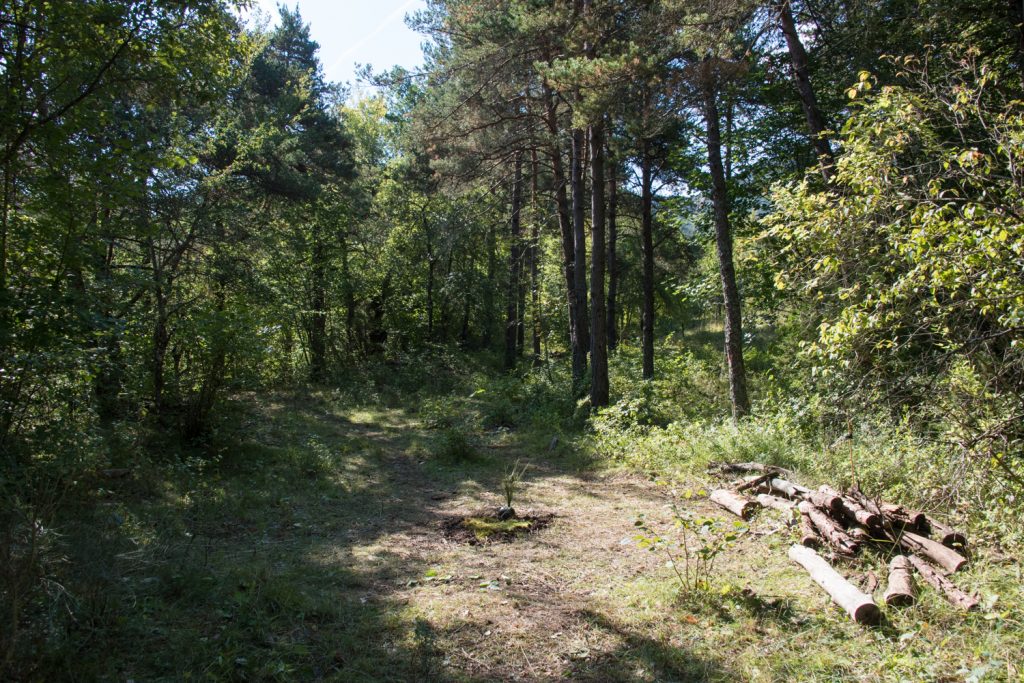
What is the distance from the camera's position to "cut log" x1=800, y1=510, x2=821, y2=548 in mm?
5289

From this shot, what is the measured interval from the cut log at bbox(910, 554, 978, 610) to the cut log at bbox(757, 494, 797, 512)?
→ 136cm

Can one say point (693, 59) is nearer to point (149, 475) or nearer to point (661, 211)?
point (661, 211)

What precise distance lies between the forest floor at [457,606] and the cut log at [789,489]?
42 centimetres

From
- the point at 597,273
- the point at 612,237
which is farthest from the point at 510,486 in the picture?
the point at 612,237

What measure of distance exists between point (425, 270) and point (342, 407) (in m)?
8.23

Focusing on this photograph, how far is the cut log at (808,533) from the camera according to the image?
208 inches

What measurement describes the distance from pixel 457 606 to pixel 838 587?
2.89 m

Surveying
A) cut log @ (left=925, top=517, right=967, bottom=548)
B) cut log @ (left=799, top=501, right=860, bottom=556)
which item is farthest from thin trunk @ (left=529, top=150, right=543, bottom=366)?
cut log @ (left=925, top=517, right=967, bottom=548)

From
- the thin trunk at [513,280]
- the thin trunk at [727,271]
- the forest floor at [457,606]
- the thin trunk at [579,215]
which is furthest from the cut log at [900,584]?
the thin trunk at [513,280]

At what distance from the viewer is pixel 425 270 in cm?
2316

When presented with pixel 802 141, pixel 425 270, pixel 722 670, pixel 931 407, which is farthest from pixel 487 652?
pixel 425 270

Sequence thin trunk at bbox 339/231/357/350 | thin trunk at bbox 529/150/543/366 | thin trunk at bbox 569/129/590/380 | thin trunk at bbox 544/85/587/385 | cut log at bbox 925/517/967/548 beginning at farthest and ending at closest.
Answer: thin trunk at bbox 339/231/357/350, thin trunk at bbox 529/150/543/366, thin trunk at bbox 544/85/587/385, thin trunk at bbox 569/129/590/380, cut log at bbox 925/517/967/548

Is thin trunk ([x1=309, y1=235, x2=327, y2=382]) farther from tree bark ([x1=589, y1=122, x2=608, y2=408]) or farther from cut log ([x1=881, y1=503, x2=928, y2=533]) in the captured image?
cut log ([x1=881, y1=503, x2=928, y2=533])

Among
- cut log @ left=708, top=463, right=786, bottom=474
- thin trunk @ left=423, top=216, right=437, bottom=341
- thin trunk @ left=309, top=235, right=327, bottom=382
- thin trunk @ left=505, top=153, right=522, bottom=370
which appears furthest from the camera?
thin trunk @ left=423, top=216, right=437, bottom=341
